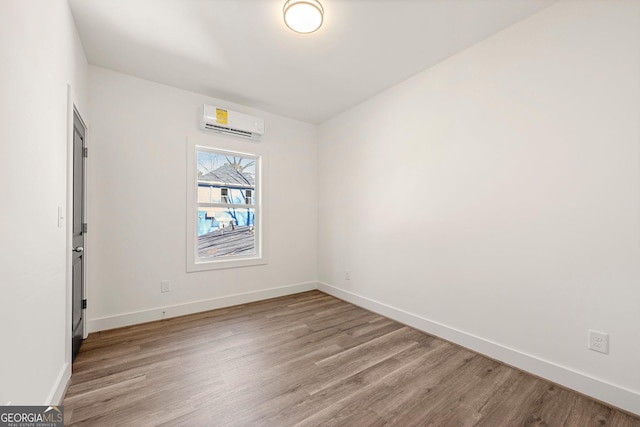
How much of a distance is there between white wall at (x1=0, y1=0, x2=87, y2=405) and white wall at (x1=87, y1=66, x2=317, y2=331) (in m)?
0.98

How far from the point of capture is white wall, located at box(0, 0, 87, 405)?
107 cm

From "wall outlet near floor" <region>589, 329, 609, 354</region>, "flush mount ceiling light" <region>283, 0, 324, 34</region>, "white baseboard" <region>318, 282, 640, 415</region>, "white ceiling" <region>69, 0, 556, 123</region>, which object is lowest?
"white baseboard" <region>318, 282, 640, 415</region>

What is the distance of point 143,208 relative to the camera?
3.01m

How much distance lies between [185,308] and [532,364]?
3.45 m

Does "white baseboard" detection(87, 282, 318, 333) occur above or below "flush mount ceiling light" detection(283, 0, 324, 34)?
below

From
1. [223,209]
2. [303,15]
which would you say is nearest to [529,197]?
[303,15]

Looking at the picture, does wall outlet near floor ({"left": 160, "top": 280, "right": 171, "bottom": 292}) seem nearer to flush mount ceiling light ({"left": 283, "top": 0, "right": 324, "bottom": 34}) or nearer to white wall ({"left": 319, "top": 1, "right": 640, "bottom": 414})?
white wall ({"left": 319, "top": 1, "right": 640, "bottom": 414})

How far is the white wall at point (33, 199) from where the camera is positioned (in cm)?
107

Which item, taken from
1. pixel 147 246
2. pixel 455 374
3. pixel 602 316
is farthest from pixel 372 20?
pixel 147 246

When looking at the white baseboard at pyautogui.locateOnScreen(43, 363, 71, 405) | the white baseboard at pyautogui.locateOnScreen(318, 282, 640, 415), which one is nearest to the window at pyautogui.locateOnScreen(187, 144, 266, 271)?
the white baseboard at pyautogui.locateOnScreen(43, 363, 71, 405)

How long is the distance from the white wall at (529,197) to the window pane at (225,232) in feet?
6.35

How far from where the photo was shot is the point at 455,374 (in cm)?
→ 202

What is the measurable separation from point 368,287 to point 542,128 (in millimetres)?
2413

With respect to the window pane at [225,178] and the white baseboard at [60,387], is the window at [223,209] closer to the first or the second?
the window pane at [225,178]
